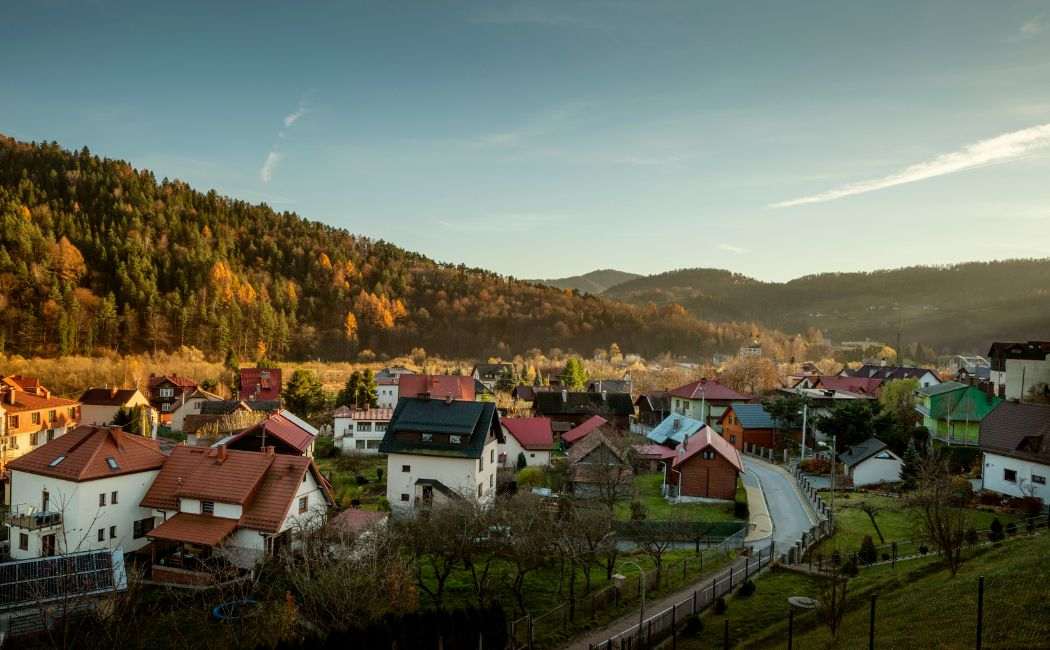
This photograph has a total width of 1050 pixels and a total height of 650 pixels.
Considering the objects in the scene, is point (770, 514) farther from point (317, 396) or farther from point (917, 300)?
point (917, 300)

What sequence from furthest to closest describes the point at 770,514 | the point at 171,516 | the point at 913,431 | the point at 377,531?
1. the point at 913,431
2. the point at 770,514
3. the point at 171,516
4. the point at 377,531

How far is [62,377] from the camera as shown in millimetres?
72875

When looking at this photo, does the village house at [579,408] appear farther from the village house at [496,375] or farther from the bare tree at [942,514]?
the bare tree at [942,514]

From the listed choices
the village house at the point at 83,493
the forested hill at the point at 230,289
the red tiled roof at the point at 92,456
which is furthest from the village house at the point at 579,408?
the forested hill at the point at 230,289

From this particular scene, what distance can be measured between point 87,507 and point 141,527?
2.54 meters

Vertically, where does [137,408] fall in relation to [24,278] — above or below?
below

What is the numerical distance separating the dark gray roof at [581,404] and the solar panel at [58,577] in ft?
145

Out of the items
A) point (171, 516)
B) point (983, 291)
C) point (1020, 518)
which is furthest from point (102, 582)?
point (983, 291)

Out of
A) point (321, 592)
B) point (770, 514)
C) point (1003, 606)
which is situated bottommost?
point (770, 514)

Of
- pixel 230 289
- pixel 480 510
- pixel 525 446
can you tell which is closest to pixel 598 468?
pixel 525 446

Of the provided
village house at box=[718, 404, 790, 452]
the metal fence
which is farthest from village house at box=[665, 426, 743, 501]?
village house at box=[718, 404, 790, 452]

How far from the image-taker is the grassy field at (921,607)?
1267cm

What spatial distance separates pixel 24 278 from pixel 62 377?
30.2 metres

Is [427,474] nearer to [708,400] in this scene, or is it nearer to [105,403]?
[708,400]
